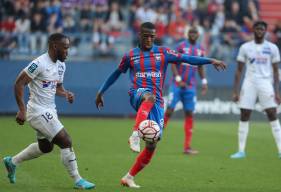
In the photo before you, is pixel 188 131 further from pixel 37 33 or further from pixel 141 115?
pixel 37 33

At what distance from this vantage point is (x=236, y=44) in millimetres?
24234

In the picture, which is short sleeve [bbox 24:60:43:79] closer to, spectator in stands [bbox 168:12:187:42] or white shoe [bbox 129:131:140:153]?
white shoe [bbox 129:131:140:153]

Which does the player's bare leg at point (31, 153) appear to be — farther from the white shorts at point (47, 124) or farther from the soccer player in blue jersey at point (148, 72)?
the soccer player in blue jersey at point (148, 72)

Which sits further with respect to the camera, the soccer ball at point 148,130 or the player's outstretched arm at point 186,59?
the player's outstretched arm at point 186,59

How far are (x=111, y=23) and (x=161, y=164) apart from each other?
504 inches

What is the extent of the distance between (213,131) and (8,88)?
7.22m

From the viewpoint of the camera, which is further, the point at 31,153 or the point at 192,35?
the point at 192,35

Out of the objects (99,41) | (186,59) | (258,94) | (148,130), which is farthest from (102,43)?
(148,130)

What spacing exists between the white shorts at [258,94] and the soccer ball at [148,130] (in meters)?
5.16

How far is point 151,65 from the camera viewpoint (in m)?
9.65

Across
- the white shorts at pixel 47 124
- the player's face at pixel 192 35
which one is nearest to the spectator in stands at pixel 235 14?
the player's face at pixel 192 35

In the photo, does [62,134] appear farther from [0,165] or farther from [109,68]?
[109,68]

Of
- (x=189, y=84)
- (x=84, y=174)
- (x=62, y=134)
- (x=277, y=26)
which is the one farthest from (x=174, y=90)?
(x=277, y=26)

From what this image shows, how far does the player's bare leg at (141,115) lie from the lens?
8820 mm
